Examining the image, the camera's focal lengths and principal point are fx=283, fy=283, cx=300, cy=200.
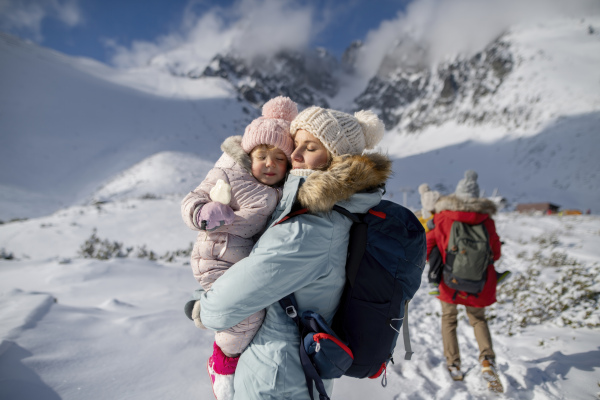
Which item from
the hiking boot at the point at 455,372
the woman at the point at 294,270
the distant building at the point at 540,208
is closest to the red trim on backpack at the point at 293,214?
the woman at the point at 294,270

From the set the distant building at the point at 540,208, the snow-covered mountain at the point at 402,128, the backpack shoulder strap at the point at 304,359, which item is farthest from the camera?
the distant building at the point at 540,208

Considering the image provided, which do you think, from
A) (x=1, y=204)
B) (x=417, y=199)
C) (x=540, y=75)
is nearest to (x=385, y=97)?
(x=540, y=75)

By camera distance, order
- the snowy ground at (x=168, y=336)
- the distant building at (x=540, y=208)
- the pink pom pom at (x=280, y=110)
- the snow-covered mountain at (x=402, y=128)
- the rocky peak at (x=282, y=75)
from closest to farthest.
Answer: the pink pom pom at (x=280, y=110)
the snowy ground at (x=168, y=336)
the snow-covered mountain at (x=402, y=128)
the distant building at (x=540, y=208)
the rocky peak at (x=282, y=75)

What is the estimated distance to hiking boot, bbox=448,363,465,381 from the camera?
9.98ft

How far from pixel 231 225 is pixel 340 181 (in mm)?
659

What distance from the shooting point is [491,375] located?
9.72ft

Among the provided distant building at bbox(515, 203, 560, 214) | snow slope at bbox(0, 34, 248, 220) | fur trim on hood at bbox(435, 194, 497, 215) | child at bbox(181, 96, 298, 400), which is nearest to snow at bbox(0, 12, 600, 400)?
snow slope at bbox(0, 34, 248, 220)

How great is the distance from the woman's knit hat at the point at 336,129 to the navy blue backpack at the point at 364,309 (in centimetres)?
43

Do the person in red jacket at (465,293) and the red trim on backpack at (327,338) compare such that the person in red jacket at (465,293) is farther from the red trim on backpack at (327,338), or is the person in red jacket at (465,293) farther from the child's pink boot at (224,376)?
the child's pink boot at (224,376)

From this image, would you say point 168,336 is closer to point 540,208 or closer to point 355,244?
point 355,244

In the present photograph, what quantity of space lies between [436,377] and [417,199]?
82.1 ft

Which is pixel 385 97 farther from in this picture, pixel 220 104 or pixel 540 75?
pixel 220 104

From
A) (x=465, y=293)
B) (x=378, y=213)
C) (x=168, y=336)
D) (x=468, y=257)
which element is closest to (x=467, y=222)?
(x=468, y=257)

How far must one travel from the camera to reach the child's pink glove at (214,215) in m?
1.42
